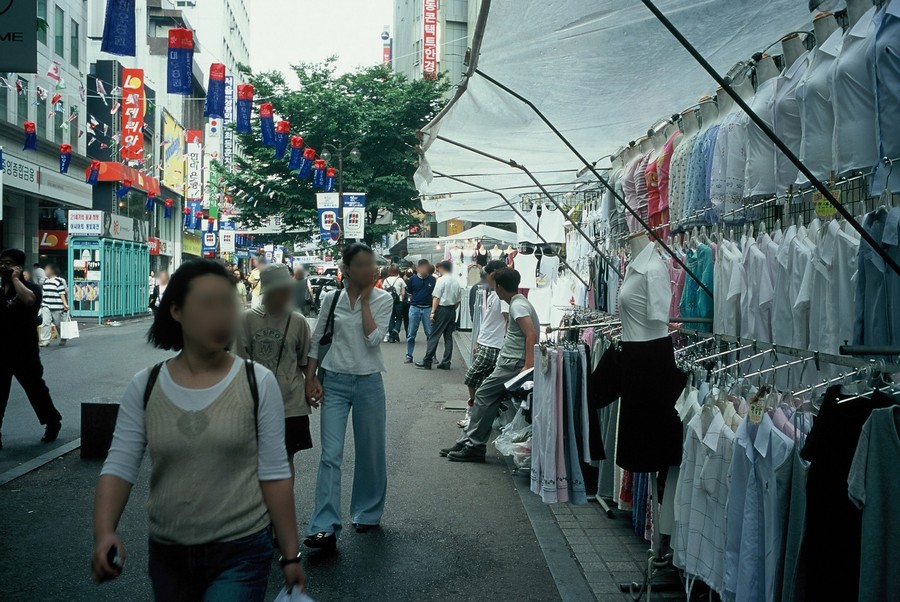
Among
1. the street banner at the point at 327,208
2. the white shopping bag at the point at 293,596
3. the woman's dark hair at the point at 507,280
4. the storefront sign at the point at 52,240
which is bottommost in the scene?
the white shopping bag at the point at 293,596

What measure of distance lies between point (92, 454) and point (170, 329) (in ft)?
21.2

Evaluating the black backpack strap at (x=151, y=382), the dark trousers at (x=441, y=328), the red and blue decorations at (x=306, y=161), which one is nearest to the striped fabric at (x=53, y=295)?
the red and blue decorations at (x=306, y=161)

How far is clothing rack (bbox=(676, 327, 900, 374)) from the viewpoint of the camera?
3.47 meters

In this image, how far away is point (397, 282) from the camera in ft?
80.2

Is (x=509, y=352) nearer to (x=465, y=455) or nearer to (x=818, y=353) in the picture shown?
(x=465, y=455)

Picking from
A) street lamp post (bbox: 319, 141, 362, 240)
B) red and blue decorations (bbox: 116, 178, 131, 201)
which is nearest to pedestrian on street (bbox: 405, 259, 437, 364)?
street lamp post (bbox: 319, 141, 362, 240)

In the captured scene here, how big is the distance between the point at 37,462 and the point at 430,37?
50.4m

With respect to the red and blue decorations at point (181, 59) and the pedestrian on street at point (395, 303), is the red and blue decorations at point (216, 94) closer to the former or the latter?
the red and blue decorations at point (181, 59)

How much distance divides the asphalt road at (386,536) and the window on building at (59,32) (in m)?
25.7

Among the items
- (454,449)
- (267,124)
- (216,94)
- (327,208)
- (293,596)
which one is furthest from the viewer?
(327,208)

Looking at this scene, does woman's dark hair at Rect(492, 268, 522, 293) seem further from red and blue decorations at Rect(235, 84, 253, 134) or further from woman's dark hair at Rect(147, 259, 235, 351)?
red and blue decorations at Rect(235, 84, 253, 134)

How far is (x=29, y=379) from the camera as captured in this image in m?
9.18

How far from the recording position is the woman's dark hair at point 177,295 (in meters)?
2.91

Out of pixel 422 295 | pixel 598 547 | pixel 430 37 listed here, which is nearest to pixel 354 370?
pixel 598 547
